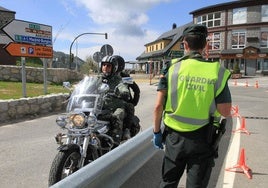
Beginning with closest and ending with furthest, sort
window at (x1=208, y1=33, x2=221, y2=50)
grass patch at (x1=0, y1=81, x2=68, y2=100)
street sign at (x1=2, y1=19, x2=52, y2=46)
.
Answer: grass patch at (x1=0, y1=81, x2=68, y2=100), street sign at (x1=2, y1=19, x2=52, y2=46), window at (x1=208, y1=33, x2=221, y2=50)

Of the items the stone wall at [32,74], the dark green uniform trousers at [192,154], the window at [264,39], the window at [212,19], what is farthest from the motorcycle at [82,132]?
the window at [212,19]

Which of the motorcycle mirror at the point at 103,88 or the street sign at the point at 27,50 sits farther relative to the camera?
the street sign at the point at 27,50

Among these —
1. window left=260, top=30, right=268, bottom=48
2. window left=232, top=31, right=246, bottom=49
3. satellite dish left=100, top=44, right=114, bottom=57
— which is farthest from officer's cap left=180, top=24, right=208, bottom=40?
window left=232, top=31, right=246, bottom=49

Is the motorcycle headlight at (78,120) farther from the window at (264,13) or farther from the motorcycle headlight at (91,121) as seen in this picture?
the window at (264,13)

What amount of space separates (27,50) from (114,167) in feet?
42.1

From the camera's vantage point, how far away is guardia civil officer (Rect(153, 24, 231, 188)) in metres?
3.22

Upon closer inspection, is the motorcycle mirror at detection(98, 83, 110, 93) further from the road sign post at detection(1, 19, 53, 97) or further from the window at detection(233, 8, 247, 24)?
the window at detection(233, 8, 247, 24)

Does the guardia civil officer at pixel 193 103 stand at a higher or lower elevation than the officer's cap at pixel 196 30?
lower

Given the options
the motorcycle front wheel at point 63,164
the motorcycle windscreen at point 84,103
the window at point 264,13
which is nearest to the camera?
the motorcycle front wheel at point 63,164

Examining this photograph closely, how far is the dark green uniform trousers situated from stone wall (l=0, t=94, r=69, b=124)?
6921 millimetres

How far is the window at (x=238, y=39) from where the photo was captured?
58781 mm

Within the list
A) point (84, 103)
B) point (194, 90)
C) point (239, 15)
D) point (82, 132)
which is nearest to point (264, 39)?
point (239, 15)

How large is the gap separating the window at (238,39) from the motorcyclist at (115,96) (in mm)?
55957

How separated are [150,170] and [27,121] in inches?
249
